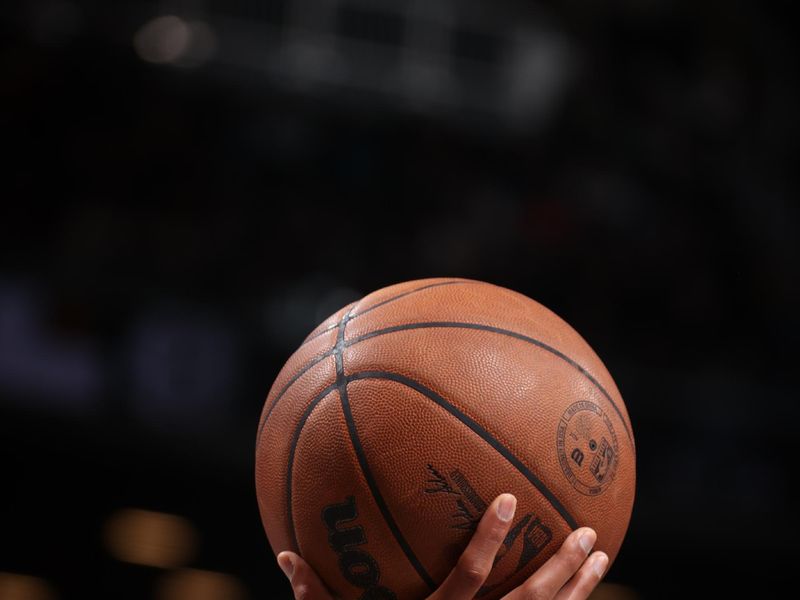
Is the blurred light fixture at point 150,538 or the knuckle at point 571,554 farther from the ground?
the knuckle at point 571,554

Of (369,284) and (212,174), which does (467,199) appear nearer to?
(369,284)

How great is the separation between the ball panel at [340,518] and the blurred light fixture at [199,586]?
198cm

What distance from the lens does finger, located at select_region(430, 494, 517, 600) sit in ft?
4.09

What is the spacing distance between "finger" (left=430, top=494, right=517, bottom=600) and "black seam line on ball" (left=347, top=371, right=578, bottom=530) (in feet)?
0.16

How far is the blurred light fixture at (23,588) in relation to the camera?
10.3 ft

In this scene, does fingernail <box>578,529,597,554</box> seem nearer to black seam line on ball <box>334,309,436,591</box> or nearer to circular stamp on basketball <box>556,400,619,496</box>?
circular stamp on basketball <box>556,400,619,496</box>

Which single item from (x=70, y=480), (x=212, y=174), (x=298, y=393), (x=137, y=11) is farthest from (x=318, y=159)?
(x=298, y=393)

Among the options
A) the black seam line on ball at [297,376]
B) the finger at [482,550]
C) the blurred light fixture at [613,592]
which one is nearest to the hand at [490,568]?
the finger at [482,550]

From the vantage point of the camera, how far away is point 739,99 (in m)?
5.05

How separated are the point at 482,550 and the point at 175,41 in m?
3.99

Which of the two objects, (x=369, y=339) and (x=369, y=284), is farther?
(x=369, y=284)

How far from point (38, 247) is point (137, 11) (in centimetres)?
135

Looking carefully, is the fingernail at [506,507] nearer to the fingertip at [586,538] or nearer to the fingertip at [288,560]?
the fingertip at [586,538]

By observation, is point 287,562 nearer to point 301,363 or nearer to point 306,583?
point 306,583
